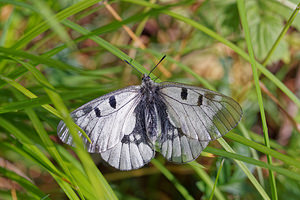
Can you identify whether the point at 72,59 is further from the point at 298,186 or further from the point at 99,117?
the point at 298,186

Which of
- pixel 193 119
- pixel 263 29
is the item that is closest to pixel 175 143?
pixel 193 119

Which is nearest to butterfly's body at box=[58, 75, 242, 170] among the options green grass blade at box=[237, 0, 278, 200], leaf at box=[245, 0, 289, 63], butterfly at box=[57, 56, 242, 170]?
butterfly at box=[57, 56, 242, 170]

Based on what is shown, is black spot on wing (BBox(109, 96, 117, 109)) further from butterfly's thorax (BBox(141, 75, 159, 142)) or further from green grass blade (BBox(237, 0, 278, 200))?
green grass blade (BBox(237, 0, 278, 200))

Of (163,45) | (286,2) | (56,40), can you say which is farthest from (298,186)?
(56,40)

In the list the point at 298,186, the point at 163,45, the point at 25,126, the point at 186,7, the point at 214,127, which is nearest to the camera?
the point at 214,127

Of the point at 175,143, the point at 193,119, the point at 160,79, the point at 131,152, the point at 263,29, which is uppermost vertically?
the point at 263,29

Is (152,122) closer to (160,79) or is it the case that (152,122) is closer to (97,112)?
(97,112)
